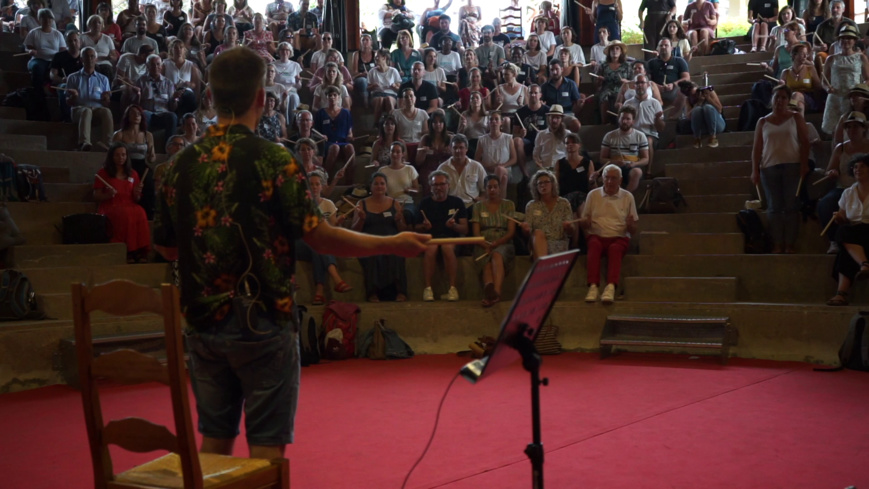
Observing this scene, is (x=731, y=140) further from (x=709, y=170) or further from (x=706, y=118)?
(x=709, y=170)

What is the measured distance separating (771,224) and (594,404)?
3.64 metres

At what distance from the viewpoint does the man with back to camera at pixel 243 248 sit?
2328mm

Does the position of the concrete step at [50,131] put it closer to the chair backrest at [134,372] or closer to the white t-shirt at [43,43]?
the white t-shirt at [43,43]

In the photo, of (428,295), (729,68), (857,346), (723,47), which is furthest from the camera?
(723,47)

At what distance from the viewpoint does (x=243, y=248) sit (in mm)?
2332

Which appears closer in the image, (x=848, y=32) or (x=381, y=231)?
(x=381, y=231)

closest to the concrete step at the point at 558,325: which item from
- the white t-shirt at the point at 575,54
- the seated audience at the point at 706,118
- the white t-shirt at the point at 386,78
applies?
the seated audience at the point at 706,118

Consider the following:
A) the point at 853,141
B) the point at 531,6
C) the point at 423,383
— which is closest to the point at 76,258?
the point at 423,383

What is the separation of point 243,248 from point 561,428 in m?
3.15

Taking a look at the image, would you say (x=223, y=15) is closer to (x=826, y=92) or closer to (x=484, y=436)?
(x=826, y=92)

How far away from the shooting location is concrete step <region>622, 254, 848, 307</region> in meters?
7.75

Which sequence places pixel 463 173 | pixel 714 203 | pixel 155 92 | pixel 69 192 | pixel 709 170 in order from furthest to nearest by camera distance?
pixel 155 92, pixel 709 170, pixel 463 173, pixel 714 203, pixel 69 192

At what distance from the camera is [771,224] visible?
27.5 feet

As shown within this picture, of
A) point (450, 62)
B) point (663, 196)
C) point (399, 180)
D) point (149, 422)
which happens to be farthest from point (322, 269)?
point (149, 422)
